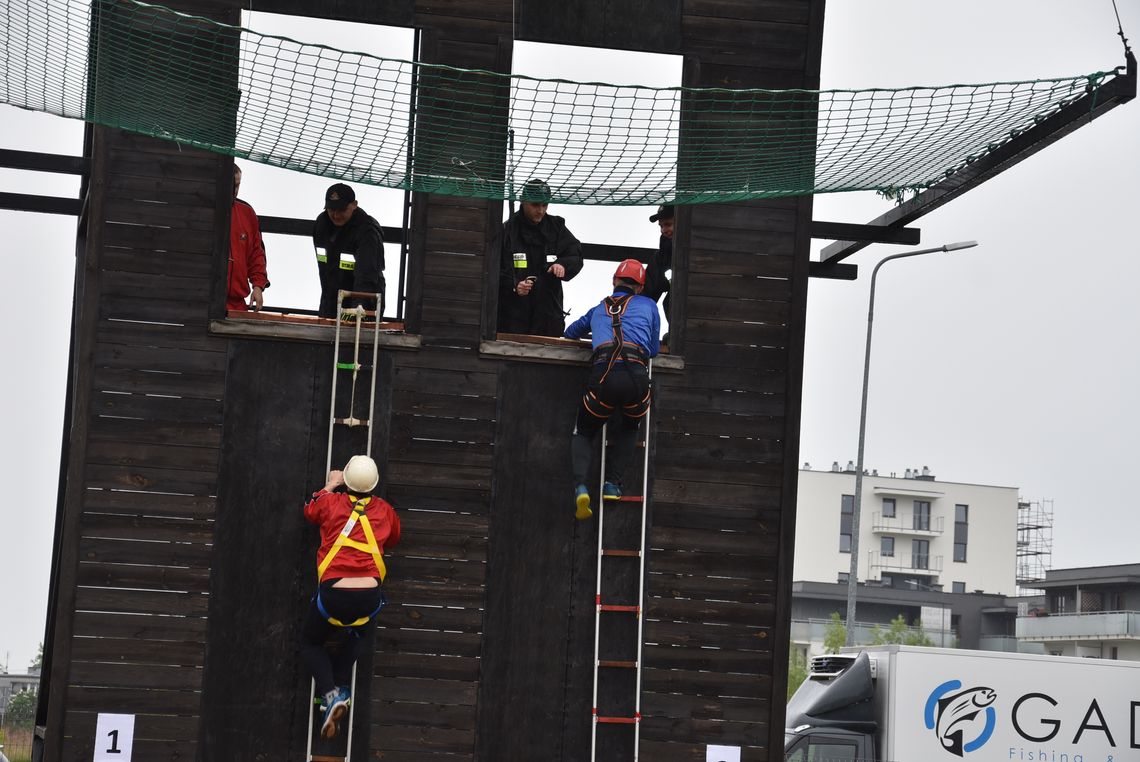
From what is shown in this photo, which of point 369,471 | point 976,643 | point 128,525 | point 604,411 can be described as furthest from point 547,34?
point 976,643

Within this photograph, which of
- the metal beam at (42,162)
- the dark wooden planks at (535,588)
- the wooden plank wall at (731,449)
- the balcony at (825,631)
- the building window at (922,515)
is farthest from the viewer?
the building window at (922,515)

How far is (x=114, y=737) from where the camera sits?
9273 mm

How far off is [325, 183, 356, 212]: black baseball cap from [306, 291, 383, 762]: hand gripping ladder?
75 cm

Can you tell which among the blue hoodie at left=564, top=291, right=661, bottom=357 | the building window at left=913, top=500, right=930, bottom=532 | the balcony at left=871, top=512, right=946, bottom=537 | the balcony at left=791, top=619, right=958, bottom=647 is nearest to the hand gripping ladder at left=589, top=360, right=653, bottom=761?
the blue hoodie at left=564, top=291, right=661, bottom=357

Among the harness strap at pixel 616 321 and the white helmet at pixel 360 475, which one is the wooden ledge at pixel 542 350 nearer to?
the harness strap at pixel 616 321

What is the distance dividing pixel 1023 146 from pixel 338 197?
471 cm

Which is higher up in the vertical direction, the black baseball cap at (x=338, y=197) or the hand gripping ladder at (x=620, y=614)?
the black baseball cap at (x=338, y=197)

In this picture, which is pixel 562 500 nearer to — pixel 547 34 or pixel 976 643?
pixel 547 34

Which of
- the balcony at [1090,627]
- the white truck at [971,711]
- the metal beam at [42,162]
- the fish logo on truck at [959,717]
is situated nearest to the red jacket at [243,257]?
the metal beam at [42,162]

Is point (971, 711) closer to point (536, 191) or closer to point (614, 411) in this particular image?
point (614, 411)

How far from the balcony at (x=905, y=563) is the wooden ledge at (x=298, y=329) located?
260 feet

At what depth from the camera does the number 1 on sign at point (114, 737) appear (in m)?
A: 9.25

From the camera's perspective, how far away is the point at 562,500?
994cm

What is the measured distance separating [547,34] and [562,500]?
131 inches
